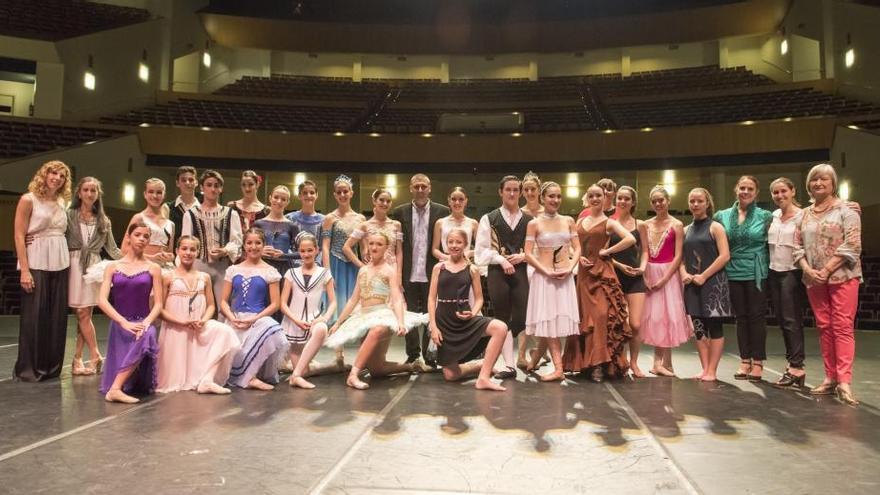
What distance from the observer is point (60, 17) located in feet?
53.2

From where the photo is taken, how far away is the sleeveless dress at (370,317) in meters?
3.82

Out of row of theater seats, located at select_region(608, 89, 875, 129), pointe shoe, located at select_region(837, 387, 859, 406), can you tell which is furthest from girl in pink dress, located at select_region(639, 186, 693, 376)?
row of theater seats, located at select_region(608, 89, 875, 129)

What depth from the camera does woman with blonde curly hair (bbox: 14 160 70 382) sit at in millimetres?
3906

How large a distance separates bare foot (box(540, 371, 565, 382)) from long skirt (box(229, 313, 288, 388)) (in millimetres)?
1767

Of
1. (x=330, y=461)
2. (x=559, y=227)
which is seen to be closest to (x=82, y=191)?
(x=330, y=461)

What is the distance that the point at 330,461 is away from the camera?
7.32ft

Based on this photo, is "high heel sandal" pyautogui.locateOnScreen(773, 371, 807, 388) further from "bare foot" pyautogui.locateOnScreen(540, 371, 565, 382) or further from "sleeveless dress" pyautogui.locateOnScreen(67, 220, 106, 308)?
"sleeveless dress" pyautogui.locateOnScreen(67, 220, 106, 308)

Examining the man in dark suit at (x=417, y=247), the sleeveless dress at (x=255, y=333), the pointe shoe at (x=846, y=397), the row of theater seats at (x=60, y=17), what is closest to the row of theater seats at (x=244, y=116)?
the row of theater seats at (x=60, y=17)

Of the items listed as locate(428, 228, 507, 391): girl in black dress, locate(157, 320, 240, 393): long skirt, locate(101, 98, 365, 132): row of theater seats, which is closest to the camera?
locate(157, 320, 240, 393): long skirt

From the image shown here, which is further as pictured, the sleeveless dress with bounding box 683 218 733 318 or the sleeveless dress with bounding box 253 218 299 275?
the sleeveless dress with bounding box 253 218 299 275

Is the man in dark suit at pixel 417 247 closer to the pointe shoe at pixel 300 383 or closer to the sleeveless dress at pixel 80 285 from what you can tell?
the pointe shoe at pixel 300 383

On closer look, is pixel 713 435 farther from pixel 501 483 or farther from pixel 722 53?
pixel 722 53

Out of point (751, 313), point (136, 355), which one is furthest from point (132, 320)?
point (751, 313)

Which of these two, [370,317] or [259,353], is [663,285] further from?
[259,353]
